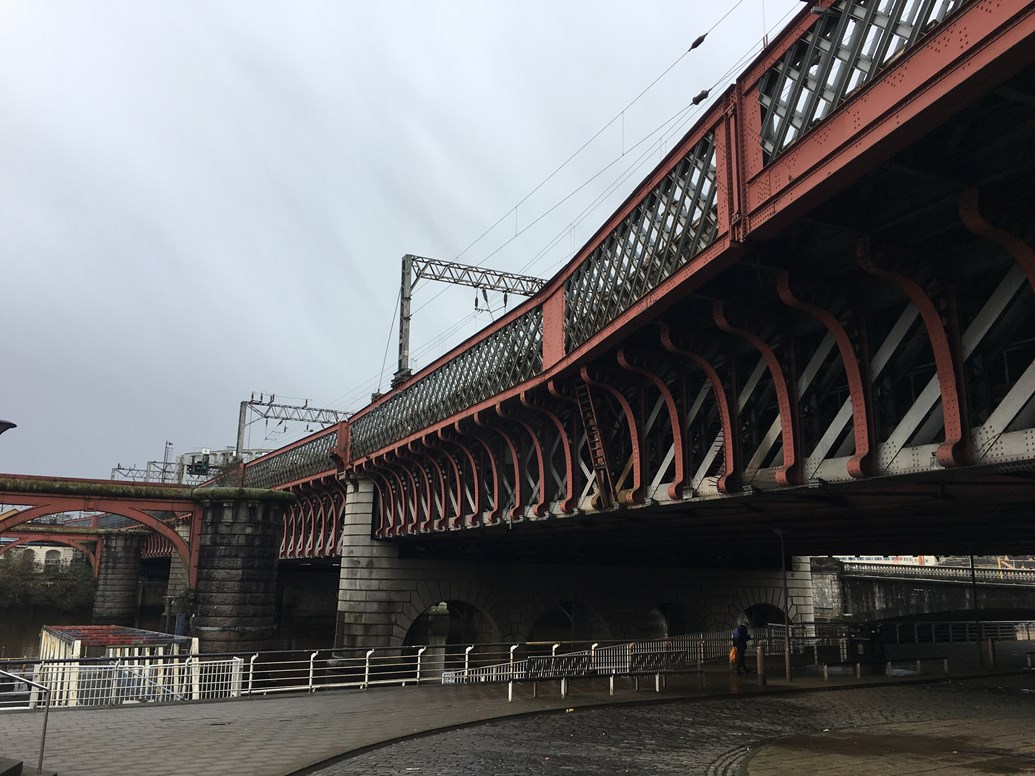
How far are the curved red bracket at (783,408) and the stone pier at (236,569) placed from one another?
18314 mm

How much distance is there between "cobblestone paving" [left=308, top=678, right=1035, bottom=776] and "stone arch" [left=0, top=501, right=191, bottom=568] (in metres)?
16.4

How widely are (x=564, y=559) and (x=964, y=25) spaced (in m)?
32.0

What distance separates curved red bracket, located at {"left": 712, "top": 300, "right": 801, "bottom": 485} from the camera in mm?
12414

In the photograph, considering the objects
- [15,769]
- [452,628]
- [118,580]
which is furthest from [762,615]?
[118,580]

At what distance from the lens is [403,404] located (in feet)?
102

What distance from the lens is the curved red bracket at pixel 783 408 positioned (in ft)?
40.7

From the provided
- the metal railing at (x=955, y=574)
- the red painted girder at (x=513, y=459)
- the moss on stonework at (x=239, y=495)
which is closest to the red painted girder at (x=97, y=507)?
the moss on stonework at (x=239, y=495)

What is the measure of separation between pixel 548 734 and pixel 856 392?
7.81 meters

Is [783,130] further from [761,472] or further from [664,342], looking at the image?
[761,472]

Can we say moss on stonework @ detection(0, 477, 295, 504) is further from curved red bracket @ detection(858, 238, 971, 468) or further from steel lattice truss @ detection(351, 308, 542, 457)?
curved red bracket @ detection(858, 238, 971, 468)

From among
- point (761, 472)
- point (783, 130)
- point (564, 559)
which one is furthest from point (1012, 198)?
point (564, 559)

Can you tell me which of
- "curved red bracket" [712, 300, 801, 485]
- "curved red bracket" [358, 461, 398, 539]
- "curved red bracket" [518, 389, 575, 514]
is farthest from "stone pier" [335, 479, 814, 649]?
"curved red bracket" [712, 300, 801, 485]

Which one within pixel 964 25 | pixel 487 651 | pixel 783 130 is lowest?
pixel 487 651

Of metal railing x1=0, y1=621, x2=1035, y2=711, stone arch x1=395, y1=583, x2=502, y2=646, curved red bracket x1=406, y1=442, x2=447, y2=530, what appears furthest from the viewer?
stone arch x1=395, y1=583, x2=502, y2=646
